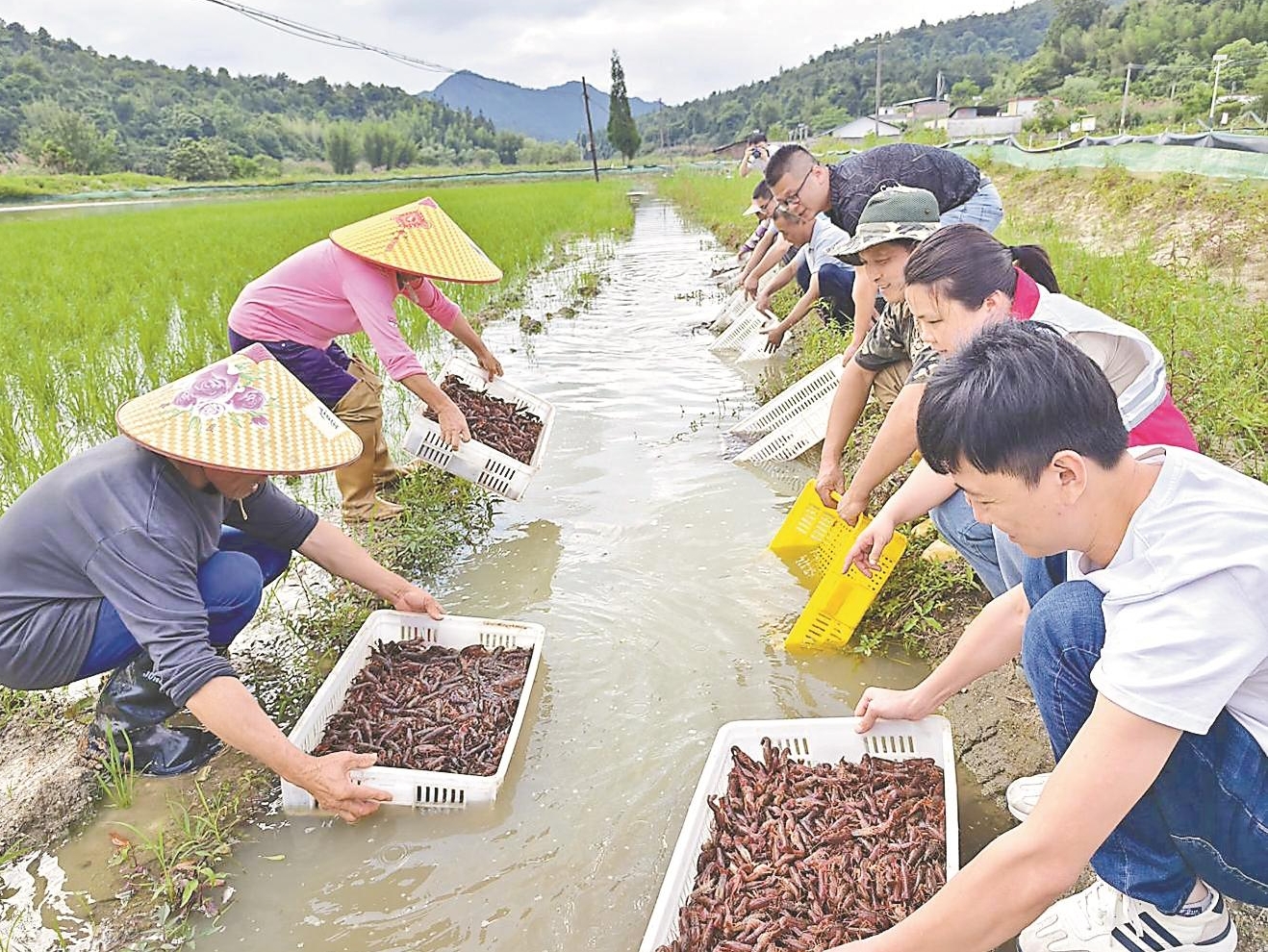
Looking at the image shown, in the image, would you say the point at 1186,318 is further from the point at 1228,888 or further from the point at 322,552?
the point at 322,552

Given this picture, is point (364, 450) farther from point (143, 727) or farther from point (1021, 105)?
point (1021, 105)

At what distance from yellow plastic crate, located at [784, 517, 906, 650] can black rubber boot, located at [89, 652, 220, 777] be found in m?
2.03

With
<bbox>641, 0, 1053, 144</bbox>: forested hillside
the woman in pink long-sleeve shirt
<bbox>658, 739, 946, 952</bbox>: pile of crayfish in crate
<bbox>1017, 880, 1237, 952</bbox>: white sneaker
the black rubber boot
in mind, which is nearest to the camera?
<bbox>1017, 880, 1237, 952</bbox>: white sneaker

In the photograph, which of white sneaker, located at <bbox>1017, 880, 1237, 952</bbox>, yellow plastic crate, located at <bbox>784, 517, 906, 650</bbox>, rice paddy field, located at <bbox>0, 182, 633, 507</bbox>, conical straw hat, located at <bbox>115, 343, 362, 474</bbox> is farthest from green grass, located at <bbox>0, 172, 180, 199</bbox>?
white sneaker, located at <bbox>1017, 880, 1237, 952</bbox>

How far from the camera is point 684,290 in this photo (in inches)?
421

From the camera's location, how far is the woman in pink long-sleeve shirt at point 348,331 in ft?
12.3

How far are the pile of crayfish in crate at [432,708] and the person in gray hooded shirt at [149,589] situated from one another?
0.83 ft

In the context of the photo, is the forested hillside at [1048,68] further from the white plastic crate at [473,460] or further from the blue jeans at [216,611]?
the blue jeans at [216,611]

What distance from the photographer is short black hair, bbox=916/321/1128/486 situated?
1.30 metres

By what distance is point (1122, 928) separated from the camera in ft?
5.45

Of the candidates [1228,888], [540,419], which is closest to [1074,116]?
[540,419]

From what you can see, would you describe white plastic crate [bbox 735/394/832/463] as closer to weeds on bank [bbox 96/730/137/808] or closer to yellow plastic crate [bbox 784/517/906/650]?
yellow plastic crate [bbox 784/517/906/650]

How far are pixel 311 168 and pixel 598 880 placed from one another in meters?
69.2

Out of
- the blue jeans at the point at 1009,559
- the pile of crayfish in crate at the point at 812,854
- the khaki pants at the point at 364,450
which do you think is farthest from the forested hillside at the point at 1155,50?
the pile of crayfish in crate at the point at 812,854
